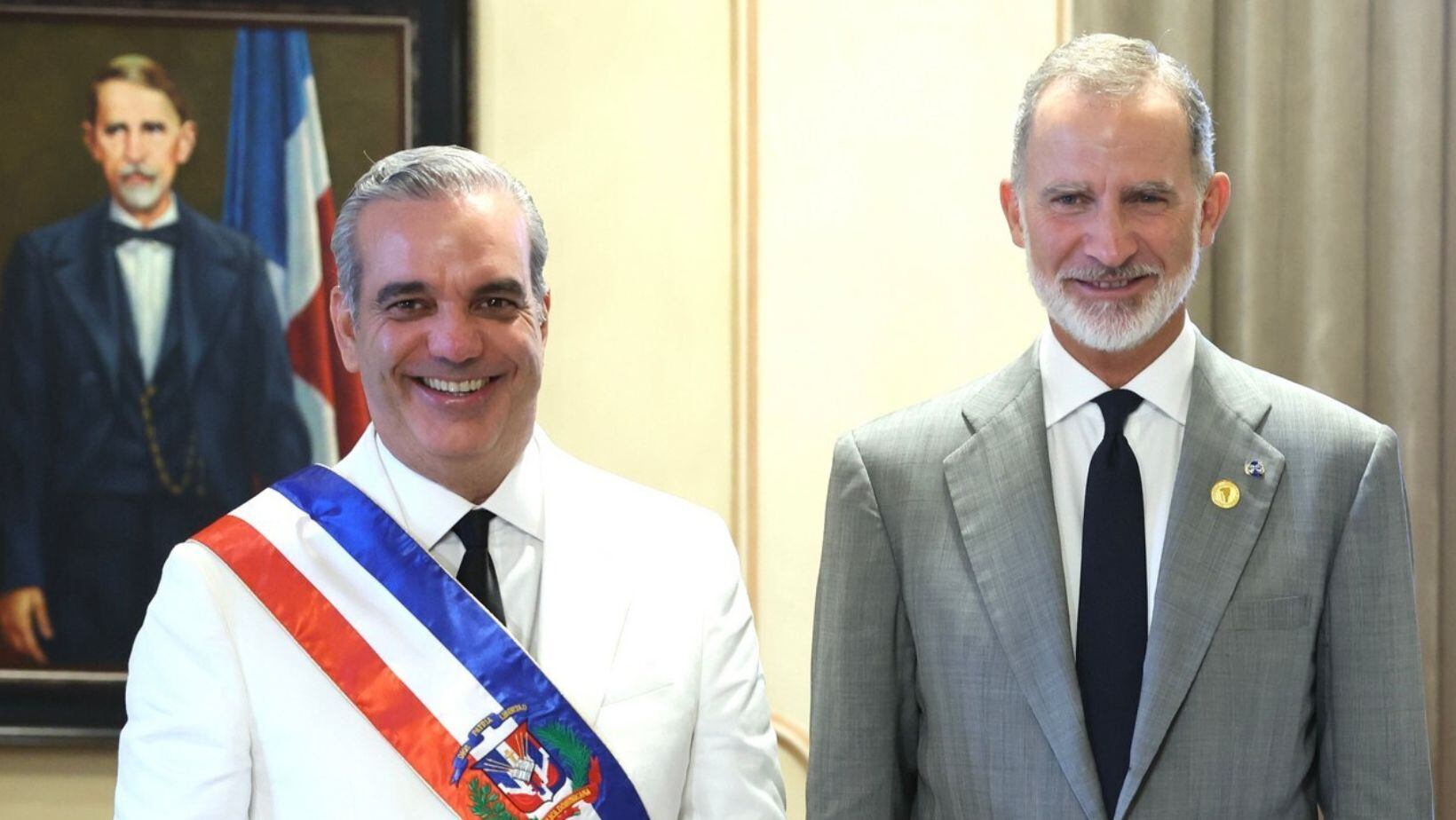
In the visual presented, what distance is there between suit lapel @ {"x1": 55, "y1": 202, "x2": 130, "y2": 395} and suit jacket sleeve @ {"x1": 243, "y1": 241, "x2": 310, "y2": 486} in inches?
8.4

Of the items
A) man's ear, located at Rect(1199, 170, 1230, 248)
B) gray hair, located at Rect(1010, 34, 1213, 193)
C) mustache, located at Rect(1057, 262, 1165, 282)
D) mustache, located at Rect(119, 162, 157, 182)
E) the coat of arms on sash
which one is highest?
gray hair, located at Rect(1010, 34, 1213, 193)

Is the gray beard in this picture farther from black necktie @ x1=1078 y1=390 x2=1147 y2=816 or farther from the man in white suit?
the man in white suit

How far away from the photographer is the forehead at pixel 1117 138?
1536mm

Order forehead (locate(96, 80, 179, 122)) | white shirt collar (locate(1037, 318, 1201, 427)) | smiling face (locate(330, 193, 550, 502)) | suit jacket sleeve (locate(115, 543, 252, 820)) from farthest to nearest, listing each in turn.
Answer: forehead (locate(96, 80, 179, 122)), white shirt collar (locate(1037, 318, 1201, 427)), smiling face (locate(330, 193, 550, 502)), suit jacket sleeve (locate(115, 543, 252, 820))

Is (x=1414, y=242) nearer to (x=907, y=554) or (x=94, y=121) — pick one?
(x=907, y=554)

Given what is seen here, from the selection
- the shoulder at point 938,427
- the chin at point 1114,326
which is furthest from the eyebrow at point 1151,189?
the shoulder at point 938,427

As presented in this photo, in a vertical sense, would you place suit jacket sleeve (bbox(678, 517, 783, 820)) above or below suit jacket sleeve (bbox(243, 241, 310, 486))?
below

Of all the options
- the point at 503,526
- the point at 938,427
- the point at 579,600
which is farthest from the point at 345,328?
the point at 938,427

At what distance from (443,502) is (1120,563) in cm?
66

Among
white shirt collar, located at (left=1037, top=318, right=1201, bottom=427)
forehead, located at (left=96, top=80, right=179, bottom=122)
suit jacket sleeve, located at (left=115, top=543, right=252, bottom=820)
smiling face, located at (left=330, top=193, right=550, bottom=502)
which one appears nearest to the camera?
suit jacket sleeve, located at (left=115, top=543, right=252, bottom=820)

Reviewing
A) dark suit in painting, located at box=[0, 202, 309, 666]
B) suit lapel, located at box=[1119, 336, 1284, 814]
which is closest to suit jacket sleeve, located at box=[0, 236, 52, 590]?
dark suit in painting, located at box=[0, 202, 309, 666]

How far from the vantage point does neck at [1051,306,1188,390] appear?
1596 mm

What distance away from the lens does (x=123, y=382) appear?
251cm

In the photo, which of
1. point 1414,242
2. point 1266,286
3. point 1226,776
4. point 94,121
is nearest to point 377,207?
point 1226,776
